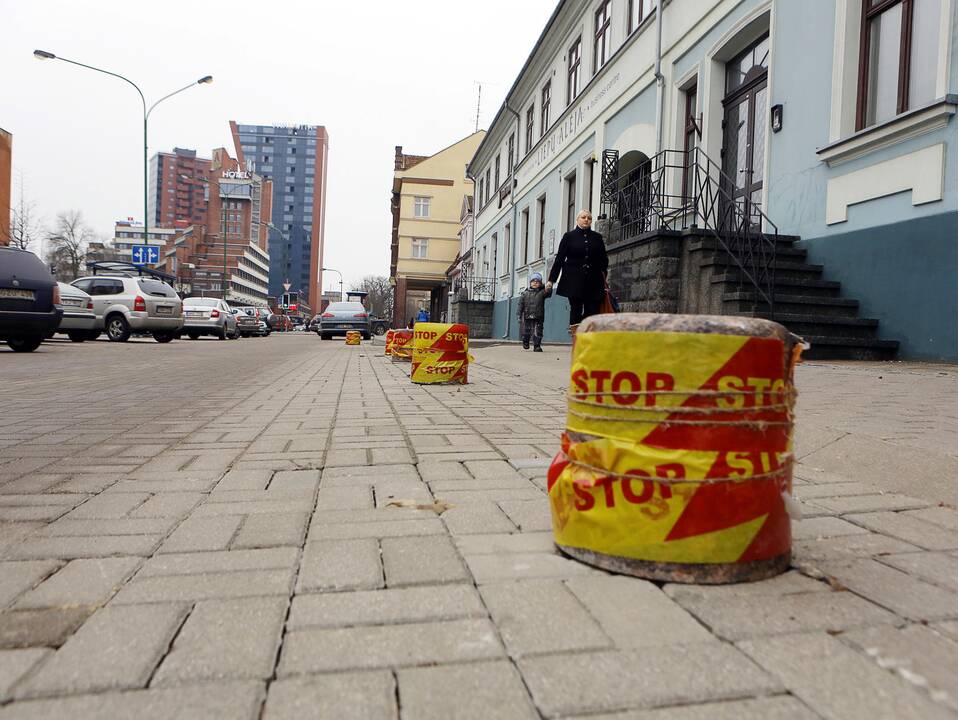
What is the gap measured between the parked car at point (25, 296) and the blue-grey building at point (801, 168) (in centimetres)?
993

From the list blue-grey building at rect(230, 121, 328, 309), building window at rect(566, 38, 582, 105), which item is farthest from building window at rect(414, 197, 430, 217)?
blue-grey building at rect(230, 121, 328, 309)

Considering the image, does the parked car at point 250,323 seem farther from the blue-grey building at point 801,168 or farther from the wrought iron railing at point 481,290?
the blue-grey building at point 801,168

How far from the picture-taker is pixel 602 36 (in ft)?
58.8

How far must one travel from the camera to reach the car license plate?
38.3 feet

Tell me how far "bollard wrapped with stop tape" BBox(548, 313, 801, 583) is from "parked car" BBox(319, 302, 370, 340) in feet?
89.6

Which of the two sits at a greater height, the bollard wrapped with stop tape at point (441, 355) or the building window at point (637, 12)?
the building window at point (637, 12)

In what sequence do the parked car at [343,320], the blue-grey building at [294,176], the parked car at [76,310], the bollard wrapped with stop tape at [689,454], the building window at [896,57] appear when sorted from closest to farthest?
the bollard wrapped with stop tape at [689,454], the building window at [896,57], the parked car at [76,310], the parked car at [343,320], the blue-grey building at [294,176]

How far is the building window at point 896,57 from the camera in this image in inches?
305

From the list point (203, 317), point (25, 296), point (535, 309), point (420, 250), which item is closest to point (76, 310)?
point (25, 296)

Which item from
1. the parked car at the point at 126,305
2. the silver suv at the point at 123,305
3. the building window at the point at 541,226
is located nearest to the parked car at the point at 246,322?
the parked car at the point at 126,305

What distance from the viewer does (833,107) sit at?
886 centimetres

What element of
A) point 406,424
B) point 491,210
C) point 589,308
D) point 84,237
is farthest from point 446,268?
point 406,424

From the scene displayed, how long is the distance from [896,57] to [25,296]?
1352 centimetres

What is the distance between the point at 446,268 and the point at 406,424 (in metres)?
51.9
